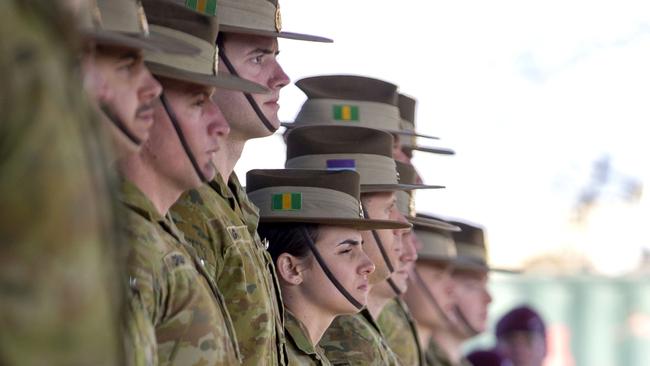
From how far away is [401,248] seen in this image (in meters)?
5.75

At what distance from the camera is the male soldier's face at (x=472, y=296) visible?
8164 mm

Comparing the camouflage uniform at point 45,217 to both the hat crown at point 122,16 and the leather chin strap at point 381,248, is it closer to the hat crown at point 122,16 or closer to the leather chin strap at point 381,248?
the hat crown at point 122,16

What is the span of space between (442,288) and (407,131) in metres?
1.52

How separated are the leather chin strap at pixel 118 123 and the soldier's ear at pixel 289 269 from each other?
1.80m

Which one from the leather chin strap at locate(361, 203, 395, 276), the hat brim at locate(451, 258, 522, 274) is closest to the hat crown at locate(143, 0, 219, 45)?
the leather chin strap at locate(361, 203, 395, 276)

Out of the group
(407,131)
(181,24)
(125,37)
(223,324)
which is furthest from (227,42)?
(407,131)

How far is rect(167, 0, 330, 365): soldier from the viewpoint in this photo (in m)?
3.98

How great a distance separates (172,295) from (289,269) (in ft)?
5.20

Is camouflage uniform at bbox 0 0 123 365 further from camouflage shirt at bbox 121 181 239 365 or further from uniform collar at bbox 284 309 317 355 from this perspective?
uniform collar at bbox 284 309 317 355

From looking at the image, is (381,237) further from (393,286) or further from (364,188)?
(393,286)

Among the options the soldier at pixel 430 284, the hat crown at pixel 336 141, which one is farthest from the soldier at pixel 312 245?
the soldier at pixel 430 284

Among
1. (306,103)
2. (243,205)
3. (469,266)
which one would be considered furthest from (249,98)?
(469,266)

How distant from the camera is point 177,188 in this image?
347 centimetres

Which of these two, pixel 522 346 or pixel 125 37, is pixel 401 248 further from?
pixel 522 346
